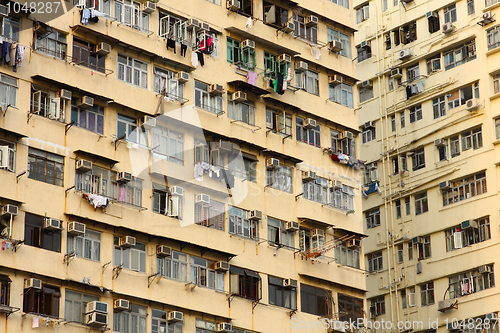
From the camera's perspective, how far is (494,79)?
36719 millimetres

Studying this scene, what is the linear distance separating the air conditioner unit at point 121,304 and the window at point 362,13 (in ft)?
71.3

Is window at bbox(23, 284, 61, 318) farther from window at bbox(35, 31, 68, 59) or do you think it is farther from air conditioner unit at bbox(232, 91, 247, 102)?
air conditioner unit at bbox(232, 91, 247, 102)

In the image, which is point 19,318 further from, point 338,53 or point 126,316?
point 338,53

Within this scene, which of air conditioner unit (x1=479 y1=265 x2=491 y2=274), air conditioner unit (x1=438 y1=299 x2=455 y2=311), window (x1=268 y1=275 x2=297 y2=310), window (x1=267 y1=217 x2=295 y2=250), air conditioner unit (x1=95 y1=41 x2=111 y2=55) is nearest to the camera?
air conditioner unit (x1=95 y1=41 x2=111 y2=55)

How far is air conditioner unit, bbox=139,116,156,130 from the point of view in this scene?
2731cm

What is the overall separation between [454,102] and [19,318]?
2067 cm

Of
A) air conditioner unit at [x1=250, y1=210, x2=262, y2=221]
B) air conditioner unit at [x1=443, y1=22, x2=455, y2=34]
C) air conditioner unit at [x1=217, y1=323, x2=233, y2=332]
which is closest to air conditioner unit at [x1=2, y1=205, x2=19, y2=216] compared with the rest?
air conditioner unit at [x1=217, y1=323, x2=233, y2=332]

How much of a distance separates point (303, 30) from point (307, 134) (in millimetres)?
3615

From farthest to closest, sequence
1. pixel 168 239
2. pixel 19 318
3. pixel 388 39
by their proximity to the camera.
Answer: pixel 388 39 < pixel 168 239 < pixel 19 318

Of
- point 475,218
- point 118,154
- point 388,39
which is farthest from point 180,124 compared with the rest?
point 388,39

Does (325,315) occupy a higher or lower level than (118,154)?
lower

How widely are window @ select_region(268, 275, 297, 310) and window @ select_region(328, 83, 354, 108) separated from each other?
6.96 metres

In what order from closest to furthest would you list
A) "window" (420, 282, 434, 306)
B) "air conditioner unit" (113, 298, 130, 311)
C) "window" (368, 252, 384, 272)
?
"air conditioner unit" (113, 298, 130, 311) → "window" (420, 282, 434, 306) → "window" (368, 252, 384, 272)

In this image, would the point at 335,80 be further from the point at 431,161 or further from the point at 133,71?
the point at 133,71
